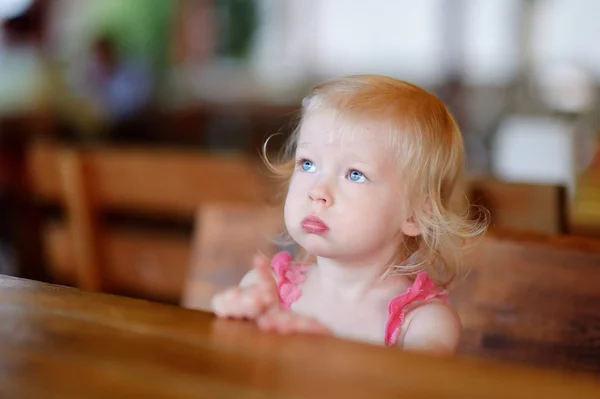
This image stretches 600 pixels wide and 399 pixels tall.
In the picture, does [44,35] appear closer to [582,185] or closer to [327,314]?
[582,185]

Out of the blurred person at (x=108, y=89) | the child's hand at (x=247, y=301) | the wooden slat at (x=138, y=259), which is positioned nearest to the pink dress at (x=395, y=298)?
the child's hand at (x=247, y=301)

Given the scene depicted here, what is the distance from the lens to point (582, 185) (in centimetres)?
222

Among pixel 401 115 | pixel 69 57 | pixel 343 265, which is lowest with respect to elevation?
pixel 69 57

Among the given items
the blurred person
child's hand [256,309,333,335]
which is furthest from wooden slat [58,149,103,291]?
the blurred person

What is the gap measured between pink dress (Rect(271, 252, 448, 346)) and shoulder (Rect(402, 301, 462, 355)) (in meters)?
0.01

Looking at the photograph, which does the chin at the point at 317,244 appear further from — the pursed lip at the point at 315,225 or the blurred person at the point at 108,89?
the blurred person at the point at 108,89

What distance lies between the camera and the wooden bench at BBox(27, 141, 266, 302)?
222 centimetres

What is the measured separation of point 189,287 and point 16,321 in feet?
2.25

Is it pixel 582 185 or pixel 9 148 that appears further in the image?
pixel 9 148

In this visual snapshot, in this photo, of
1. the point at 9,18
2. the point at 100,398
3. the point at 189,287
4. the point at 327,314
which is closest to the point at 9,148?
the point at 9,18

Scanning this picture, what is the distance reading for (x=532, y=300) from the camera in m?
1.10

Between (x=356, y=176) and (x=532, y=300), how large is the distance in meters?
0.38

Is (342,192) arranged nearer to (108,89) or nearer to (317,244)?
(317,244)

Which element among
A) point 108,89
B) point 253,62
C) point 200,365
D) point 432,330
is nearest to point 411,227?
point 432,330
